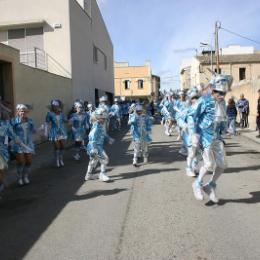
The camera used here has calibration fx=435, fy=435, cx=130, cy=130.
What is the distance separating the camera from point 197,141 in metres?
6.75

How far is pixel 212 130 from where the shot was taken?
657 centimetres

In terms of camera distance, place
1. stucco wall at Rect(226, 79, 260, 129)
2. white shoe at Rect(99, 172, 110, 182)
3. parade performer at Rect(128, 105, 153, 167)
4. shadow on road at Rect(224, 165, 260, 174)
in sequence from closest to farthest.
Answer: white shoe at Rect(99, 172, 110, 182), shadow on road at Rect(224, 165, 260, 174), parade performer at Rect(128, 105, 153, 167), stucco wall at Rect(226, 79, 260, 129)

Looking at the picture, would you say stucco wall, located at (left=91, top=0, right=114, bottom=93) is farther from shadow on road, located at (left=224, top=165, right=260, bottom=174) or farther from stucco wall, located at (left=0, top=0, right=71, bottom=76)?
shadow on road, located at (left=224, top=165, right=260, bottom=174)

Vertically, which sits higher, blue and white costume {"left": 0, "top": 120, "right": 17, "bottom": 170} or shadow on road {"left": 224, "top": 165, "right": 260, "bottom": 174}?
blue and white costume {"left": 0, "top": 120, "right": 17, "bottom": 170}

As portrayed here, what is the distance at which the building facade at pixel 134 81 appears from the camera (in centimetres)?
7494

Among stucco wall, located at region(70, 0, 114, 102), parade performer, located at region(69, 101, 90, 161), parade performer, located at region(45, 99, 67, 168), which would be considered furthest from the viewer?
stucco wall, located at region(70, 0, 114, 102)

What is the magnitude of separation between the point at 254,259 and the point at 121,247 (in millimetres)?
1426

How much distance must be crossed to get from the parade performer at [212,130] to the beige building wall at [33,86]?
27.2 ft

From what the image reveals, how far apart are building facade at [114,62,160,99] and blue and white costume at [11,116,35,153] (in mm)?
66254

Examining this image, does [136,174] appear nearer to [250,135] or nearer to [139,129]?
[139,129]

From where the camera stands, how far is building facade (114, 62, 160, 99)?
74.9 meters

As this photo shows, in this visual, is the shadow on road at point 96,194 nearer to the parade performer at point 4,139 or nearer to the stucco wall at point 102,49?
the parade performer at point 4,139

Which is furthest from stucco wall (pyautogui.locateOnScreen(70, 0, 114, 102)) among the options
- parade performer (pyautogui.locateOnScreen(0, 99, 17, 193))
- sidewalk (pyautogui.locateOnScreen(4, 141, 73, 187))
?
parade performer (pyautogui.locateOnScreen(0, 99, 17, 193))

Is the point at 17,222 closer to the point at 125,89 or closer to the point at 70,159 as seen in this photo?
the point at 70,159
